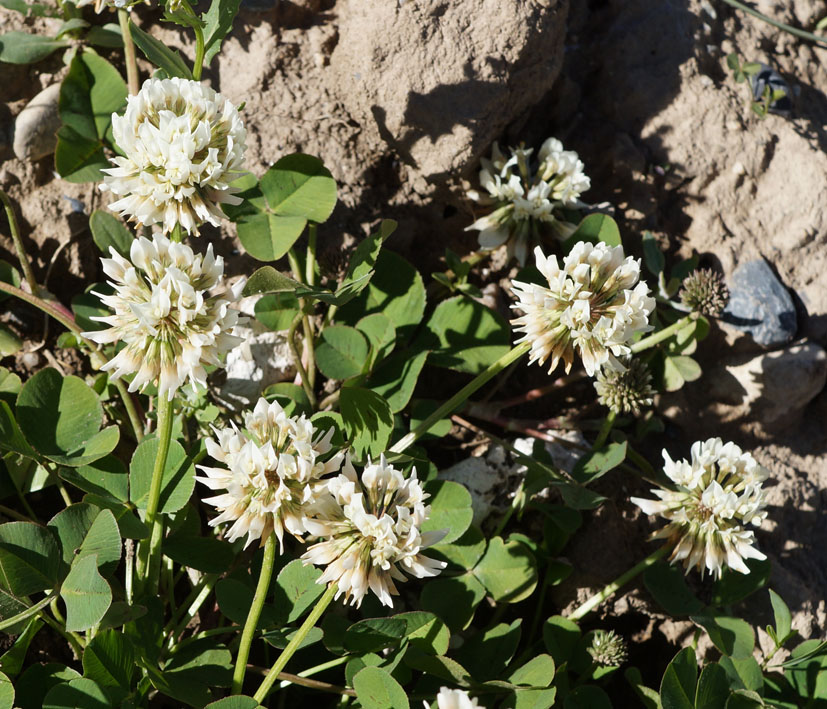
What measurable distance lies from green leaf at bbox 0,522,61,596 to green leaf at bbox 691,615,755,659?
6.24 feet

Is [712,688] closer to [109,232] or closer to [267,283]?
[267,283]

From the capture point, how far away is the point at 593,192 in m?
3.28

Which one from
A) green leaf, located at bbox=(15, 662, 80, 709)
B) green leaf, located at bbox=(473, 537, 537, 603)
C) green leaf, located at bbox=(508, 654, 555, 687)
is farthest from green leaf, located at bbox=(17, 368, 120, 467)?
green leaf, located at bbox=(508, 654, 555, 687)

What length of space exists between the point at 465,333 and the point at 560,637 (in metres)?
1.04

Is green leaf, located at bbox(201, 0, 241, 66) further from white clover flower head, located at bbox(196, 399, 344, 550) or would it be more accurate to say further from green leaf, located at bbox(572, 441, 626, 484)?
green leaf, located at bbox(572, 441, 626, 484)

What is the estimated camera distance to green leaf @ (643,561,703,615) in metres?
2.73

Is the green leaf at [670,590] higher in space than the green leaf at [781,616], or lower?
lower

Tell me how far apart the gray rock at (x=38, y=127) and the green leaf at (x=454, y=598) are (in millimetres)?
2038

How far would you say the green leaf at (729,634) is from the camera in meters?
2.61

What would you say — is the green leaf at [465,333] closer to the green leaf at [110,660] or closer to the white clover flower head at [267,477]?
the white clover flower head at [267,477]

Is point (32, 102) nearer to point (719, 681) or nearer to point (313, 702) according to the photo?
point (313, 702)

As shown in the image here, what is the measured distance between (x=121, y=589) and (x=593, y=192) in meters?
2.23

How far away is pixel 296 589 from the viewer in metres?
2.29

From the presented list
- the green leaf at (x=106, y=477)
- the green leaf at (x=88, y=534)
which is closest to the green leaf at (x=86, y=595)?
the green leaf at (x=88, y=534)
